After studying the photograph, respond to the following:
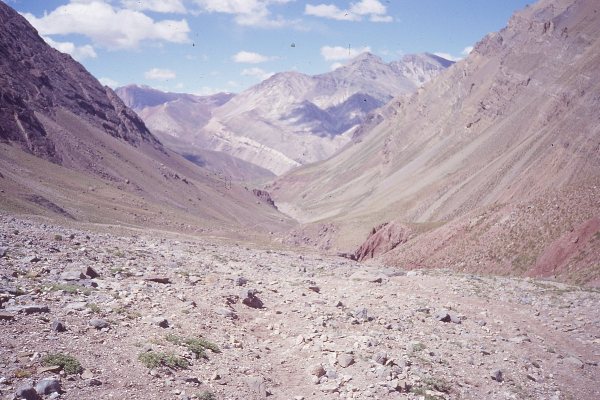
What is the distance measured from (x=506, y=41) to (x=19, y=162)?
138 meters

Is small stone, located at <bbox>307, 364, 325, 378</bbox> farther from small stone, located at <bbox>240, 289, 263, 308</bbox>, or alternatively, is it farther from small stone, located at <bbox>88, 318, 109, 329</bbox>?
small stone, located at <bbox>88, 318, 109, 329</bbox>

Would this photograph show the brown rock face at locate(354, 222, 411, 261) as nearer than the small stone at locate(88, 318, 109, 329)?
No

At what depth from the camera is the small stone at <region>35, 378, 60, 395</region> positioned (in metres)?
9.27

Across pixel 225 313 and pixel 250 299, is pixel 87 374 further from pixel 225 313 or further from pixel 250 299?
pixel 250 299

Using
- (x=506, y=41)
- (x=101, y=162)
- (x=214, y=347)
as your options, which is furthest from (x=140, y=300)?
(x=506, y=41)

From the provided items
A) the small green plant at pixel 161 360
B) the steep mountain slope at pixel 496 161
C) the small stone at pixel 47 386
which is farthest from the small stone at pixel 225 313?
the steep mountain slope at pixel 496 161

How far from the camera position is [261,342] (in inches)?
581

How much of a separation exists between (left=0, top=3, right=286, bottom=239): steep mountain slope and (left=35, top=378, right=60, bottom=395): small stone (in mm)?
37911

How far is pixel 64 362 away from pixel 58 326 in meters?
1.69

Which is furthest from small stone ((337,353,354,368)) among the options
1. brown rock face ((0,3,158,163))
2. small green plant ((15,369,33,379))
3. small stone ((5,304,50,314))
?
brown rock face ((0,3,158,163))

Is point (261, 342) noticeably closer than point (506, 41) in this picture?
Yes

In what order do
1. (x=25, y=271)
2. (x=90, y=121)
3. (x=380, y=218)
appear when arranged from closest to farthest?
(x=25, y=271), (x=380, y=218), (x=90, y=121)

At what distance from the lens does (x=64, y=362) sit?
1035cm

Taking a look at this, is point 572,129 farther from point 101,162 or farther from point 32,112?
point 32,112
